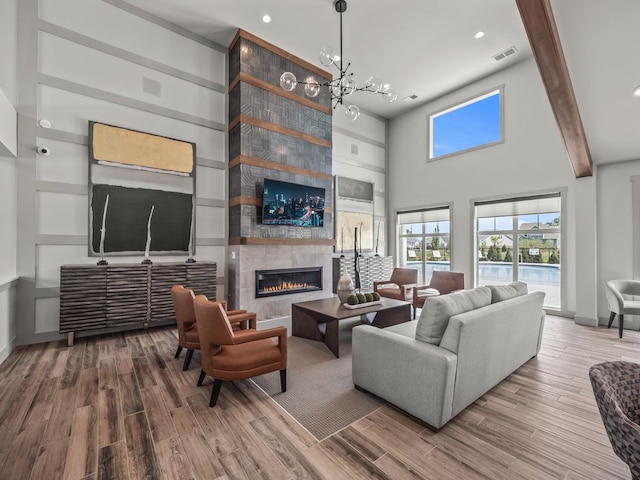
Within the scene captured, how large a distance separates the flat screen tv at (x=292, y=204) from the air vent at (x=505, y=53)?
411 cm

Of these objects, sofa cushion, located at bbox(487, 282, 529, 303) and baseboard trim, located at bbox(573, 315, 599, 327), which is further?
baseboard trim, located at bbox(573, 315, 599, 327)

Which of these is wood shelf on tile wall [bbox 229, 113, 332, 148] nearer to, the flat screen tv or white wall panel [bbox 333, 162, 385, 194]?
the flat screen tv

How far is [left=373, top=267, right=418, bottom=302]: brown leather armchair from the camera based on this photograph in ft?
17.7

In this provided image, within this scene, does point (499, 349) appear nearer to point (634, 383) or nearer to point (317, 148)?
point (634, 383)

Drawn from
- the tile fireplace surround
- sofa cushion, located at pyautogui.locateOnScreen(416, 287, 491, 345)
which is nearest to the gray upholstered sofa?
sofa cushion, located at pyautogui.locateOnScreen(416, 287, 491, 345)

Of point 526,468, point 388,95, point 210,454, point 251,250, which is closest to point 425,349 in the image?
point 526,468

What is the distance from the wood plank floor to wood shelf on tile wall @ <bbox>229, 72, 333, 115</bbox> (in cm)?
454

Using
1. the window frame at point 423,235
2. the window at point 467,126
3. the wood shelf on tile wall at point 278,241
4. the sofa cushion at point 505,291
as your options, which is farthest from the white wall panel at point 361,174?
the sofa cushion at point 505,291

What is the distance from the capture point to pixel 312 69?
5871mm

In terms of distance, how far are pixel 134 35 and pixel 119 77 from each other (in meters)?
0.74

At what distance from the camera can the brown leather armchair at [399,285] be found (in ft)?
17.7

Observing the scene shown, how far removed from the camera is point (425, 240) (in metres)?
7.66

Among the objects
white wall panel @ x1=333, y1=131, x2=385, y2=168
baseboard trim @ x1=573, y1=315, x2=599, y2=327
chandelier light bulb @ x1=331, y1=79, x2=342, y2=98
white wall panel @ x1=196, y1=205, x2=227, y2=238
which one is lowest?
baseboard trim @ x1=573, y1=315, x2=599, y2=327

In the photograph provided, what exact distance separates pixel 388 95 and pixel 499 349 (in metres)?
3.03
